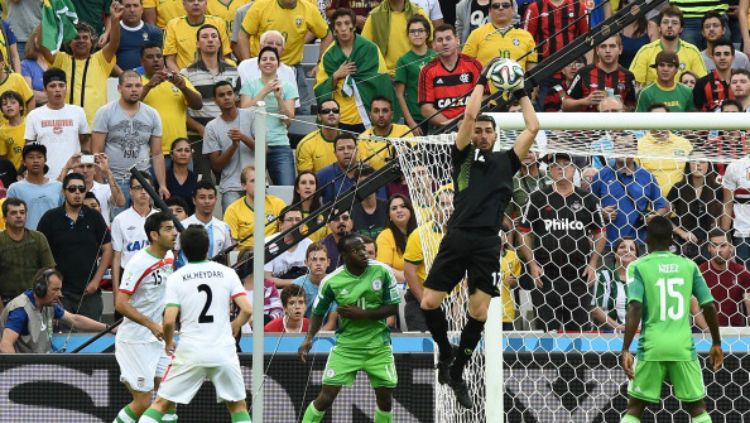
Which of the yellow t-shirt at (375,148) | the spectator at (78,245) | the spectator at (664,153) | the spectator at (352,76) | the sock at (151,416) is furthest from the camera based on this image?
the spectator at (352,76)

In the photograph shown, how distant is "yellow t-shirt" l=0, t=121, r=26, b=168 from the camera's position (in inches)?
686

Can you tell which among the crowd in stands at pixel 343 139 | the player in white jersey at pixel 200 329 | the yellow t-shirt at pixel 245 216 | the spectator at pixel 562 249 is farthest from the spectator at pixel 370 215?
the player in white jersey at pixel 200 329

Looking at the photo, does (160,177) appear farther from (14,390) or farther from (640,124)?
(640,124)

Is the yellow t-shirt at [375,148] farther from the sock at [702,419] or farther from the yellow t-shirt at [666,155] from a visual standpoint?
the sock at [702,419]

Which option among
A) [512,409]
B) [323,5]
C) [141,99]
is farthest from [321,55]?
[512,409]

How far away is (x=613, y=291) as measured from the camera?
47.2 feet

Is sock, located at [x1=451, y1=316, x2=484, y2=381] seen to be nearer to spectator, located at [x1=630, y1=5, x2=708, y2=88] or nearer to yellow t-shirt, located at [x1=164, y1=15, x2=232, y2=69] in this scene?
spectator, located at [x1=630, y1=5, x2=708, y2=88]

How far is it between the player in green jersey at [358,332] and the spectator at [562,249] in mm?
1462

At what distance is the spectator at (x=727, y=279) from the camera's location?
571 inches

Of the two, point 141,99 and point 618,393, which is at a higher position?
point 141,99

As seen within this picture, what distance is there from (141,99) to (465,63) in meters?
3.39

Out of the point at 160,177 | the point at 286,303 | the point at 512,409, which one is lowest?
the point at 512,409

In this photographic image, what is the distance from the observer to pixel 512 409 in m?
14.3

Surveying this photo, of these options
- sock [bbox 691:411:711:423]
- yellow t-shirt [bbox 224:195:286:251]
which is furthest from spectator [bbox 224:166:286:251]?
sock [bbox 691:411:711:423]
